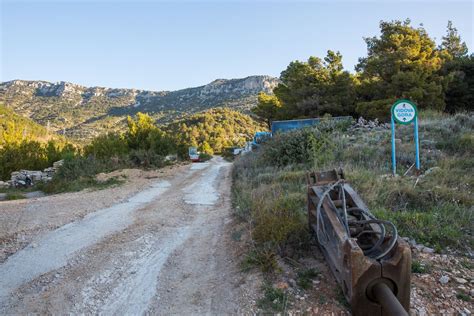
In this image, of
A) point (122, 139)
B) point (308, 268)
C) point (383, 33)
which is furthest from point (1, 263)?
point (383, 33)

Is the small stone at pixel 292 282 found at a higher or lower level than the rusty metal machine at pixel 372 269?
lower

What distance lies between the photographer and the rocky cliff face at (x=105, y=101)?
222ft

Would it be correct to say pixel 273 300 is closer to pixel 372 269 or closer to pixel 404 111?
pixel 372 269

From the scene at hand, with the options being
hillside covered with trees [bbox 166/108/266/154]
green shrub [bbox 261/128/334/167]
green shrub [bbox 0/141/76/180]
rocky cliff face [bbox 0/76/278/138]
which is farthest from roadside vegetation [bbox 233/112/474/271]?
rocky cliff face [bbox 0/76/278/138]

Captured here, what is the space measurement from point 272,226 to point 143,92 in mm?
92670

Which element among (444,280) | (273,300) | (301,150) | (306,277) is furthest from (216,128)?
(444,280)

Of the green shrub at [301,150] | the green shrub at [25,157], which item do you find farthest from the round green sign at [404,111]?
the green shrub at [25,157]

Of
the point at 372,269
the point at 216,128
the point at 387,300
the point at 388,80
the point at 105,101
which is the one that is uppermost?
the point at 105,101

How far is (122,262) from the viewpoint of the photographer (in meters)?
3.85

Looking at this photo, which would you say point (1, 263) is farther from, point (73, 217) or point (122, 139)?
point (122, 139)

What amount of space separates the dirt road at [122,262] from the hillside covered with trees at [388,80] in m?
14.4

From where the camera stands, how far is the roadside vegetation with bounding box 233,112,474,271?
354 centimetres

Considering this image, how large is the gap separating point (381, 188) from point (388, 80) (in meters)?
14.8

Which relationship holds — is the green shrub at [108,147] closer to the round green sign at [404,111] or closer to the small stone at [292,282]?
the round green sign at [404,111]
